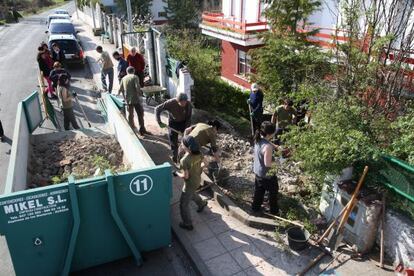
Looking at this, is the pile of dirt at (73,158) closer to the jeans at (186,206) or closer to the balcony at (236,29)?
the jeans at (186,206)

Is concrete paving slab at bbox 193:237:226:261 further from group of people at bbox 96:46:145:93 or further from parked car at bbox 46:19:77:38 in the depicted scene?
parked car at bbox 46:19:77:38

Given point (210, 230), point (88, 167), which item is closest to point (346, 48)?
point (210, 230)

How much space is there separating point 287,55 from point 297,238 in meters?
6.56

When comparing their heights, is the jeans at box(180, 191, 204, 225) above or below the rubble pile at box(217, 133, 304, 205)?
above

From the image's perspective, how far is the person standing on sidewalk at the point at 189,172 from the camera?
5537 millimetres

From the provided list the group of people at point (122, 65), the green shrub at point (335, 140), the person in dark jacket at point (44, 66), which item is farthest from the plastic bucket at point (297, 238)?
the person in dark jacket at point (44, 66)

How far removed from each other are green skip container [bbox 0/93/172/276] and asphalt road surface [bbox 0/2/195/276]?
0.69 ft

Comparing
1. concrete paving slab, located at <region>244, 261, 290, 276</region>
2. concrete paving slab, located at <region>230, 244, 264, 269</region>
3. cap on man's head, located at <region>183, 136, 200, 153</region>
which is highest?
cap on man's head, located at <region>183, 136, 200, 153</region>

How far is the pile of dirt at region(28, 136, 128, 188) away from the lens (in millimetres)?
6715

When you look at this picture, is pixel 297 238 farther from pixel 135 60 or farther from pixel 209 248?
pixel 135 60

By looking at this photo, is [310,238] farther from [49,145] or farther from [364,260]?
[49,145]

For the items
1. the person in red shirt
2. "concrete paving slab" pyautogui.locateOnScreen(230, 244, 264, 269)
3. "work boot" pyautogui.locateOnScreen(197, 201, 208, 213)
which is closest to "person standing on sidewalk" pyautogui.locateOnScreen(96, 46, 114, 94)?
the person in red shirt

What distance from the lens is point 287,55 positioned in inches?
420

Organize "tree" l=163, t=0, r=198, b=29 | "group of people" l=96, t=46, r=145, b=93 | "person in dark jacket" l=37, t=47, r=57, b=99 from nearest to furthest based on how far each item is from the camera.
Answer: "group of people" l=96, t=46, r=145, b=93, "person in dark jacket" l=37, t=47, r=57, b=99, "tree" l=163, t=0, r=198, b=29
